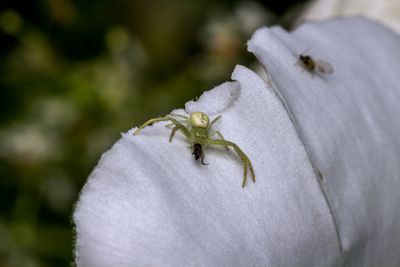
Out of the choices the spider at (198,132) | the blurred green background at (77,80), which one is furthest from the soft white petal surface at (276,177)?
the blurred green background at (77,80)

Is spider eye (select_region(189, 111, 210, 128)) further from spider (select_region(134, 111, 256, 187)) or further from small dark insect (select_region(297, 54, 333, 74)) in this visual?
small dark insect (select_region(297, 54, 333, 74))

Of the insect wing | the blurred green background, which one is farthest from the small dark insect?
the blurred green background

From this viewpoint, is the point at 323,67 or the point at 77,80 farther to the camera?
the point at 77,80

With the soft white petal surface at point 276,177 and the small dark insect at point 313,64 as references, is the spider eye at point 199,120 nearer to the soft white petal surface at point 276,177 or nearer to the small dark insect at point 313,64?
the soft white petal surface at point 276,177

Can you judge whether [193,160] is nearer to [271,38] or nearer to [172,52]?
[271,38]

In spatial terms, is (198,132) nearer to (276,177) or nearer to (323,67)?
(276,177)

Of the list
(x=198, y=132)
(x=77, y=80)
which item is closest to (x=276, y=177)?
(x=198, y=132)
